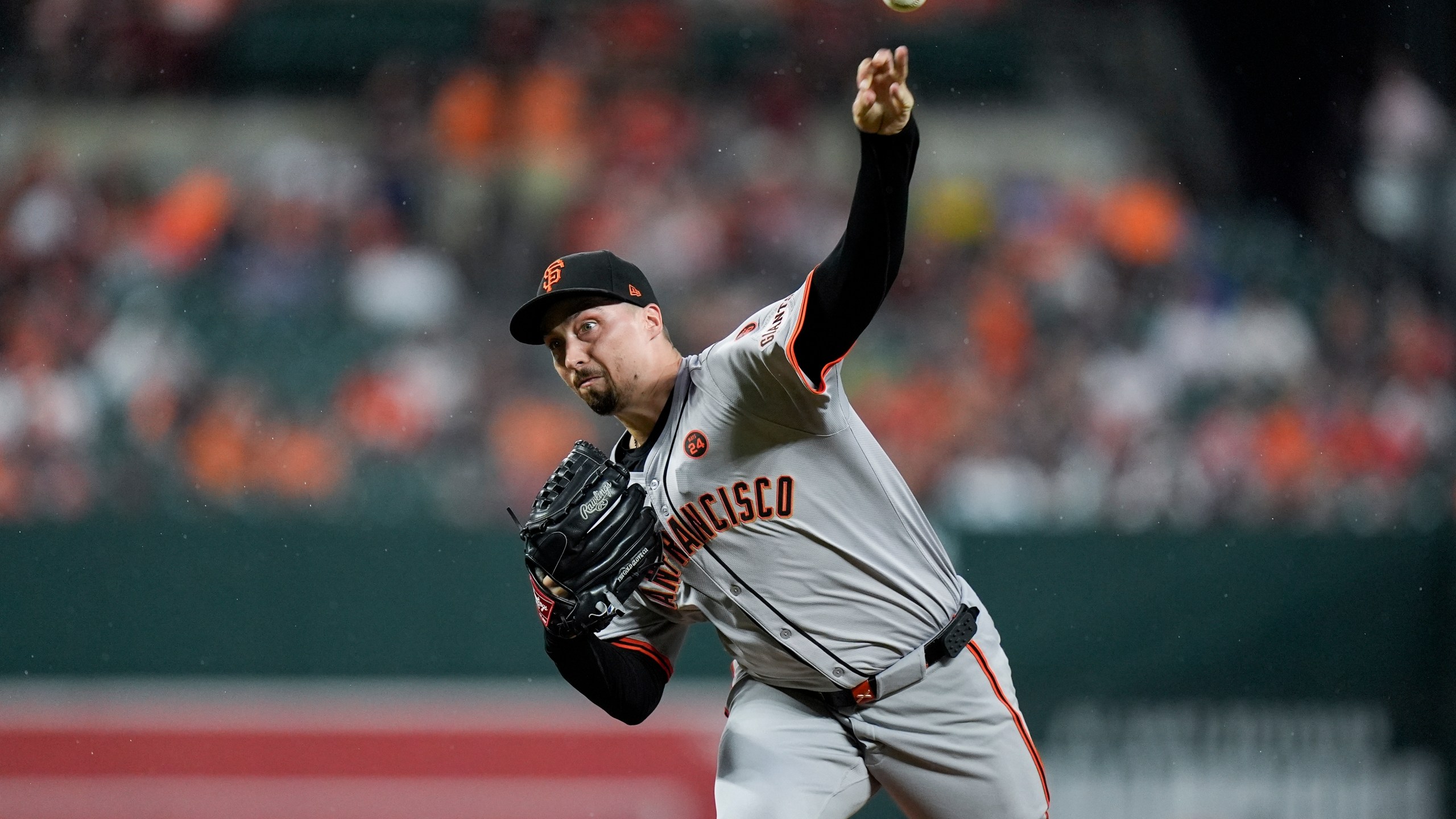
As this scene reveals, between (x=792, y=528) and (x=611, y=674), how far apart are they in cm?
55

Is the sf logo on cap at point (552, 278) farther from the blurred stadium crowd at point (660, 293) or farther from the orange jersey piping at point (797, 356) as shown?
the blurred stadium crowd at point (660, 293)

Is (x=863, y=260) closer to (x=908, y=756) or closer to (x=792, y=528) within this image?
(x=792, y=528)

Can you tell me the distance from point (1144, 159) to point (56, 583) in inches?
289

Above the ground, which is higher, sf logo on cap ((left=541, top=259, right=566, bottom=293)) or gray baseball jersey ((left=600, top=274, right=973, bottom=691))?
sf logo on cap ((left=541, top=259, right=566, bottom=293))

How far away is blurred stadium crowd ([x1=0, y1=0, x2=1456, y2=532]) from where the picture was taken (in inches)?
271

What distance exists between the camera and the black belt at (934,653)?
3221 millimetres

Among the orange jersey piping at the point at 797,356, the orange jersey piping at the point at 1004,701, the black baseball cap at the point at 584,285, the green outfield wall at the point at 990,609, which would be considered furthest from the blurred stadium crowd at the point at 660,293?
the orange jersey piping at the point at 797,356

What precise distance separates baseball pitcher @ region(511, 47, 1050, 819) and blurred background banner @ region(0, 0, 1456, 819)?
2.76 metres

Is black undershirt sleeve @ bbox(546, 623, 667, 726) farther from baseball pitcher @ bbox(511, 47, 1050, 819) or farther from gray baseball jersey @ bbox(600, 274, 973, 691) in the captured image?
gray baseball jersey @ bbox(600, 274, 973, 691)

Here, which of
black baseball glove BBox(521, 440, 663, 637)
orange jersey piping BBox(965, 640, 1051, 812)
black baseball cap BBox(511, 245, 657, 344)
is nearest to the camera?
black baseball glove BBox(521, 440, 663, 637)

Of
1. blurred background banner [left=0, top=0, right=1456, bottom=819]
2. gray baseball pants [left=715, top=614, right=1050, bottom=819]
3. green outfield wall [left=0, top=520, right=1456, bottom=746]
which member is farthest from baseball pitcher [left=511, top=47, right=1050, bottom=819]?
green outfield wall [left=0, top=520, right=1456, bottom=746]

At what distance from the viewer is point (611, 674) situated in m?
3.30


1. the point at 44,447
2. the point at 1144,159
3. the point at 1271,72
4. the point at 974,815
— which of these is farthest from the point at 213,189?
the point at 1271,72

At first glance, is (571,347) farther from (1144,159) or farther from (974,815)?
(1144,159)
